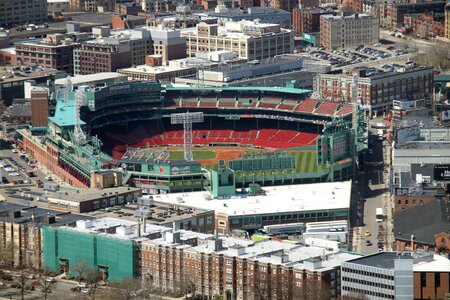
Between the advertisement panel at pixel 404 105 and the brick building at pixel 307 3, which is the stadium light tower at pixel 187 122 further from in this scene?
the brick building at pixel 307 3

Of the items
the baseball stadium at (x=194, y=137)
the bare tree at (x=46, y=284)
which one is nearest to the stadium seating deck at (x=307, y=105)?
the baseball stadium at (x=194, y=137)

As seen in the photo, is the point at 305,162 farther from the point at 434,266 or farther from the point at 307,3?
the point at 307,3

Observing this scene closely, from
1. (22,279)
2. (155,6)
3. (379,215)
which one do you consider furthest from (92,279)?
(155,6)

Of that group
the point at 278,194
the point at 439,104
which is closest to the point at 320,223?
the point at 278,194

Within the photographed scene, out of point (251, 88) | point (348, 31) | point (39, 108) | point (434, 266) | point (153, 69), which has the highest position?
point (348, 31)

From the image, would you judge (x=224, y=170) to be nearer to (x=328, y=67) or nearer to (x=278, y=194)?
(x=278, y=194)

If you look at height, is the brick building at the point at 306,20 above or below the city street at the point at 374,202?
above
